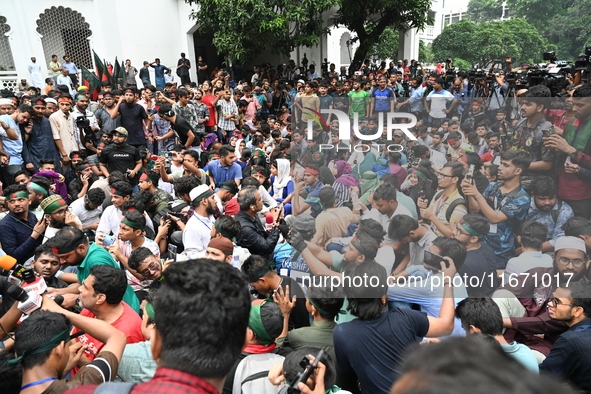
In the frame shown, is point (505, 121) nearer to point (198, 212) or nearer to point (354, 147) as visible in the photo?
point (354, 147)

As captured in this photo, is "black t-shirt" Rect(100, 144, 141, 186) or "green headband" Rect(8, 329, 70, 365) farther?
"black t-shirt" Rect(100, 144, 141, 186)

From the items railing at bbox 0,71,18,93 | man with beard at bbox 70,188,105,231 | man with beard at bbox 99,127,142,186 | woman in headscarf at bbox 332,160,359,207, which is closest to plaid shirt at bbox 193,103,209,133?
man with beard at bbox 99,127,142,186

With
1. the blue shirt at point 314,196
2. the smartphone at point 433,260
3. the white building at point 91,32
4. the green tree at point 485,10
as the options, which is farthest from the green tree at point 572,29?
the smartphone at point 433,260

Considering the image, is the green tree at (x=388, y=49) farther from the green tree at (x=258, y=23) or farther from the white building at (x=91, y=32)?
the green tree at (x=258, y=23)

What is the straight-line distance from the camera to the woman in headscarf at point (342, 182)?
11.8 ft

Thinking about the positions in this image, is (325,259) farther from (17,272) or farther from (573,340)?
(17,272)

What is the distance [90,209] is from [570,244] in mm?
3934

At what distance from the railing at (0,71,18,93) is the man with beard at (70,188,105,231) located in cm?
1244

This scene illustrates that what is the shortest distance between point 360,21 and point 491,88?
26.0 feet

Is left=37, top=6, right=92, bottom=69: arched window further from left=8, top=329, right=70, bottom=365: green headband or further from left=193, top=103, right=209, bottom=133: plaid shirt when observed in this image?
left=8, top=329, right=70, bottom=365: green headband

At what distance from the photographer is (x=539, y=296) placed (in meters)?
2.54

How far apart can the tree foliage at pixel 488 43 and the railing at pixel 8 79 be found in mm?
33411

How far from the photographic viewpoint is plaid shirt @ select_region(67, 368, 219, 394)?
3.44 feet

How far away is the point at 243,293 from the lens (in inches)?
48.9
